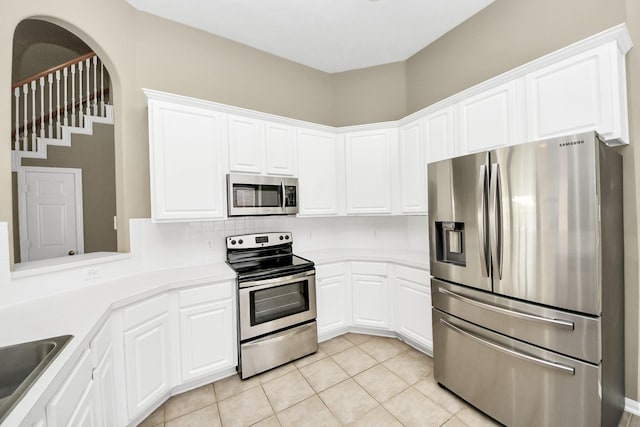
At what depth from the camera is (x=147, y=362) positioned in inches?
74.0

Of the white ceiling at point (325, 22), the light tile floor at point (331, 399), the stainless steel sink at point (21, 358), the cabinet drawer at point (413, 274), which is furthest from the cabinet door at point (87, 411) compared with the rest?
the white ceiling at point (325, 22)

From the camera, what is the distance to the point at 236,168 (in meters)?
2.54

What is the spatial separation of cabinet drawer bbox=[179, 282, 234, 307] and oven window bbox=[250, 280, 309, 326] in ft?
0.71

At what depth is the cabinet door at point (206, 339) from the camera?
6.95 ft

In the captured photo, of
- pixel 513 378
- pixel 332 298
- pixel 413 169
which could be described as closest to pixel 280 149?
pixel 413 169

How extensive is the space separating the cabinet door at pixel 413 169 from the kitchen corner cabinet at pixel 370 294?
737mm

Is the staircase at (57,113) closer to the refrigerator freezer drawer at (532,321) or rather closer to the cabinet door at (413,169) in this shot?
the cabinet door at (413,169)

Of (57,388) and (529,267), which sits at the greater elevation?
(529,267)

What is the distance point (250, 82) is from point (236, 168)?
4.08 ft

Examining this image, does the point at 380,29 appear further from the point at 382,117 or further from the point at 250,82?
the point at 250,82

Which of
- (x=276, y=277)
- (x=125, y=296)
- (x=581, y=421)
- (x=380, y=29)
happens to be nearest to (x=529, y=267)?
(x=581, y=421)

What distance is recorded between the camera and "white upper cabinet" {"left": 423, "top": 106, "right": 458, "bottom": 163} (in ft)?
7.99

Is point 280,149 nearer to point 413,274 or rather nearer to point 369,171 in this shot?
point 369,171

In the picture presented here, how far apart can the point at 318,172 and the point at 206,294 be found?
1726 mm
